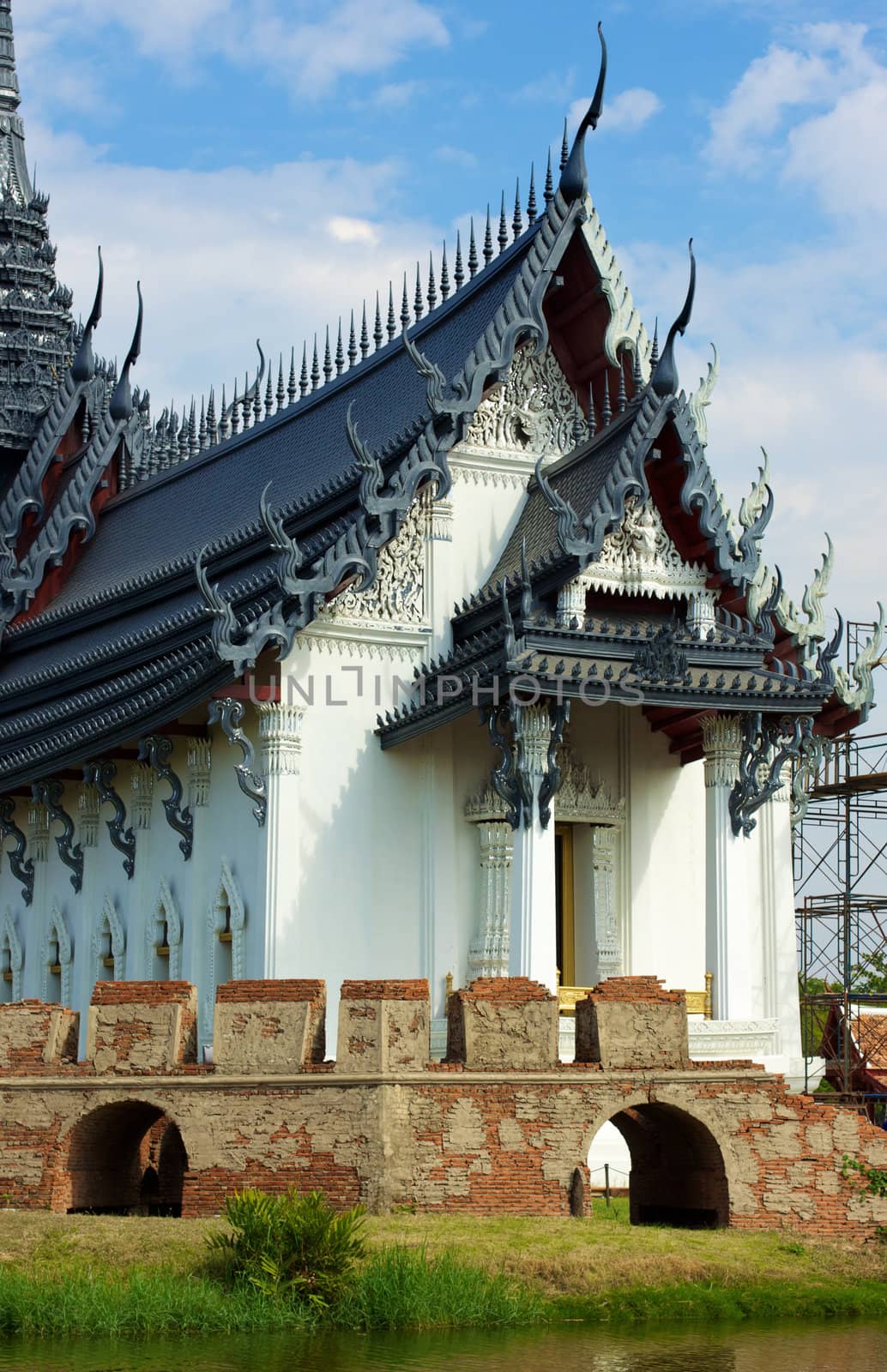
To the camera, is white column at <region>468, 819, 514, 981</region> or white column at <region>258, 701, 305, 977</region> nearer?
white column at <region>258, 701, 305, 977</region>

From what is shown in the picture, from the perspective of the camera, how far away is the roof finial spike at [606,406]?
2056 centimetres

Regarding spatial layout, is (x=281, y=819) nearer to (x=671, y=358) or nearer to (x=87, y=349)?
(x=671, y=358)

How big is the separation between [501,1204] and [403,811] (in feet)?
16.1

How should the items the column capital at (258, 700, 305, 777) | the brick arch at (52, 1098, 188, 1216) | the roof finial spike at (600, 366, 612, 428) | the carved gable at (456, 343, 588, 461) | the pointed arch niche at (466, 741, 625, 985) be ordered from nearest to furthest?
the brick arch at (52, 1098, 188, 1216) < the column capital at (258, 700, 305, 777) < the pointed arch niche at (466, 741, 625, 985) < the carved gable at (456, 343, 588, 461) < the roof finial spike at (600, 366, 612, 428)

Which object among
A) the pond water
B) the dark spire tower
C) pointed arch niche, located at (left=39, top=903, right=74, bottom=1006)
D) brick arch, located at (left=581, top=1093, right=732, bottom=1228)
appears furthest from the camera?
the dark spire tower

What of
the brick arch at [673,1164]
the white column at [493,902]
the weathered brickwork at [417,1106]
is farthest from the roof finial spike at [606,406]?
the weathered brickwork at [417,1106]

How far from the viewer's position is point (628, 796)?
19422 mm

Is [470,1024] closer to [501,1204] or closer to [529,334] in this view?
[501,1204]

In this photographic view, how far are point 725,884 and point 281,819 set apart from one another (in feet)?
12.1

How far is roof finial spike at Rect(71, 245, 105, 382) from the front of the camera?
90.6ft

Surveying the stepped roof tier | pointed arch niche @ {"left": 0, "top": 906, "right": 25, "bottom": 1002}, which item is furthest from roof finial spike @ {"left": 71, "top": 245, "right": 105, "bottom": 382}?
pointed arch niche @ {"left": 0, "top": 906, "right": 25, "bottom": 1002}

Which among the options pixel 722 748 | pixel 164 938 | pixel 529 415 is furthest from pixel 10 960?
pixel 722 748

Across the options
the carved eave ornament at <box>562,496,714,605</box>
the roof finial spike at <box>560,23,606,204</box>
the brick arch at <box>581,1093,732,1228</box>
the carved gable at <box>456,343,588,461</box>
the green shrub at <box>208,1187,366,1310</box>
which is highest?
the roof finial spike at <box>560,23,606,204</box>

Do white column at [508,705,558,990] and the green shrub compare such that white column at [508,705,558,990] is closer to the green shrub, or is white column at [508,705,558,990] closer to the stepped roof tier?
the stepped roof tier
